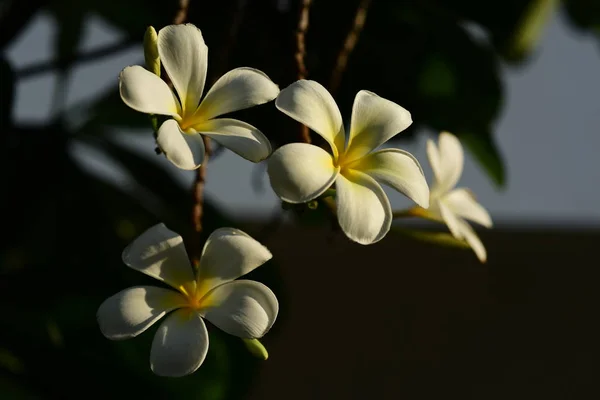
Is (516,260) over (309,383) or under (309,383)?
over

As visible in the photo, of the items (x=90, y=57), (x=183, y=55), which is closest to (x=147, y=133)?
(x=90, y=57)

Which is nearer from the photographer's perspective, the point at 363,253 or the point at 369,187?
the point at 369,187

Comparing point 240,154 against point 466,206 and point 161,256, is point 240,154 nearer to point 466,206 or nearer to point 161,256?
point 161,256

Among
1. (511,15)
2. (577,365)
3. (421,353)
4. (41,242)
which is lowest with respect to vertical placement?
(421,353)

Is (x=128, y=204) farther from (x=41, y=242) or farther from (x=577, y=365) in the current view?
(x=577, y=365)

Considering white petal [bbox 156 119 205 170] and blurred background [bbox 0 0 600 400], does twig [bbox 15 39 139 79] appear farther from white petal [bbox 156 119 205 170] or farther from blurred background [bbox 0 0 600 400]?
white petal [bbox 156 119 205 170]

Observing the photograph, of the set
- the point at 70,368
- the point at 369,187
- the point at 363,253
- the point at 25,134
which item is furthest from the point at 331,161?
the point at 363,253

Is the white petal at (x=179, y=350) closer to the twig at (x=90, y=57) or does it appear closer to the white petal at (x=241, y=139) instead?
the white petal at (x=241, y=139)

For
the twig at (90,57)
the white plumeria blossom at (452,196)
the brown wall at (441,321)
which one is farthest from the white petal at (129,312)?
the brown wall at (441,321)
